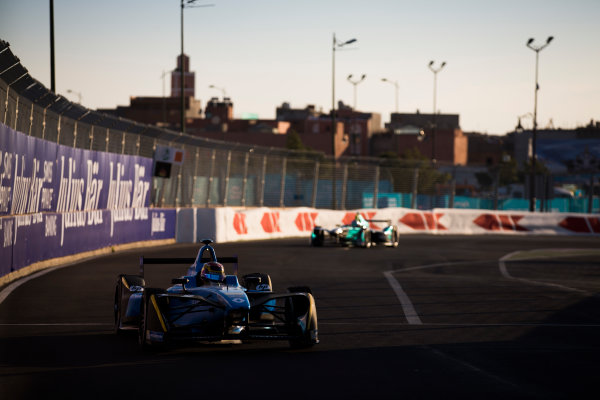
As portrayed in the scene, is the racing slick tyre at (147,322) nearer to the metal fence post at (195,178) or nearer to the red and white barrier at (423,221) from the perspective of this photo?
the metal fence post at (195,178)

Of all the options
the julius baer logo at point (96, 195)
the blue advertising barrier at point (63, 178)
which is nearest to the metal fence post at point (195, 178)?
the blue advertising barrier at point (63, 178)

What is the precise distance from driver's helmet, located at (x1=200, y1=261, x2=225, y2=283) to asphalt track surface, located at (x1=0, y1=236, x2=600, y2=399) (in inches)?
31.1

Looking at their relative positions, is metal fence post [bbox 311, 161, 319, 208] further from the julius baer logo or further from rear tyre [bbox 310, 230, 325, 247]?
the julius baer logo

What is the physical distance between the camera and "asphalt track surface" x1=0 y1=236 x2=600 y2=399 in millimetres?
8008

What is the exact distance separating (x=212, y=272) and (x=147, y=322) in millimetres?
1231

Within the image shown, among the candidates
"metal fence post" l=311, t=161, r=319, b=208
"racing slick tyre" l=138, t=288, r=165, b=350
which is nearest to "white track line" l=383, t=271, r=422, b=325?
"racing slick tyre" l=138, t=288, r=165, b=350

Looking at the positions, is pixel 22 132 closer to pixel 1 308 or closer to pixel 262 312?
pixel 1 308

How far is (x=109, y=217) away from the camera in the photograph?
90.1 ft

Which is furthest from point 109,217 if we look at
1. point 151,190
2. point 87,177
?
point 151,190

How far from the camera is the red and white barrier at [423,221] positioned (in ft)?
126

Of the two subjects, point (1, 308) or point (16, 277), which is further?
point (16, 277)

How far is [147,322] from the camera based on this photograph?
32.7 feet

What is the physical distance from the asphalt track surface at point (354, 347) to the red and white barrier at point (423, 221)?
17.0 m

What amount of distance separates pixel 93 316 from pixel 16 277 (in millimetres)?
5997
